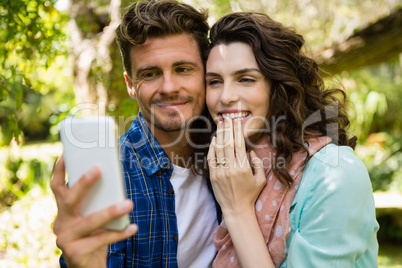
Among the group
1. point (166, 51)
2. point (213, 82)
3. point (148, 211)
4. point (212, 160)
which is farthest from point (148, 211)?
point (166, 51)

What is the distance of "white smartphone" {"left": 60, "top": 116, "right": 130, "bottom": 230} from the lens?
3.84 feet

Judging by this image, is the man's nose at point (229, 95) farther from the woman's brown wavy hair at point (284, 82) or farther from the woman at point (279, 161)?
the woman's brown wavy hair at point (284, 82)

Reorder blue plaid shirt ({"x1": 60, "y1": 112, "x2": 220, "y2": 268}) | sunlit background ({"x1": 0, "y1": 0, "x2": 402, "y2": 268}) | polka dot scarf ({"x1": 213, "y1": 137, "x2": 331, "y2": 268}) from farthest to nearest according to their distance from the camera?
sunlit background ({"x1": 0, "y1": 0, "x2": 402, "y2": 268}), blue plaid shirt ({"x1": 60, "y1": 112, "x2": 220, "y2": 268}), polka dot scarf ({"x1": 213, "y1": 137, "x2": 331, "y2": 268})

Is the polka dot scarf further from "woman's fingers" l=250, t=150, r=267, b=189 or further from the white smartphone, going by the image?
the white smartphone

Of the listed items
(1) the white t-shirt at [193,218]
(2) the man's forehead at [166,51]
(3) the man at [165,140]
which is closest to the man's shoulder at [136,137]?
(3) the man at [165,140]

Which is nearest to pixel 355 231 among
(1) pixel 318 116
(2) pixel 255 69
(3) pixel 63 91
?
(1) pixel 318 116

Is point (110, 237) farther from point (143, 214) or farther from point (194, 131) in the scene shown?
point (194, 131)

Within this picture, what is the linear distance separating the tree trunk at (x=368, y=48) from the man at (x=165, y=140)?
9.20ft

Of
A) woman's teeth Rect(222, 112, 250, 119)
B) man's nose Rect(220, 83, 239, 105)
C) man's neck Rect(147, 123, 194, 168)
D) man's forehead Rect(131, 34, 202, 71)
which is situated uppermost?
man's forehead Rect(131, 34, 202, 71)

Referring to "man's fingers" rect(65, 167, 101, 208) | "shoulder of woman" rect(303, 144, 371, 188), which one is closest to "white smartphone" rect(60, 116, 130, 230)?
"man's fingers" rect(65, 167, 101, 208)

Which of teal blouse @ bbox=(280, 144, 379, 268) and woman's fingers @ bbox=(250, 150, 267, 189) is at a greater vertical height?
woman's fingers @ bbox=(250, 150, 267, 189)

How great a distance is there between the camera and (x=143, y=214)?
212 cm

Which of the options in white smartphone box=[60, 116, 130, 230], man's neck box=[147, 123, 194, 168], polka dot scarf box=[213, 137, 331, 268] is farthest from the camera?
man's neck box=[147, 123, 194, 168]

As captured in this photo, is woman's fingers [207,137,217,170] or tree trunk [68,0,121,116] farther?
tree trunk [68,0,121,116]
